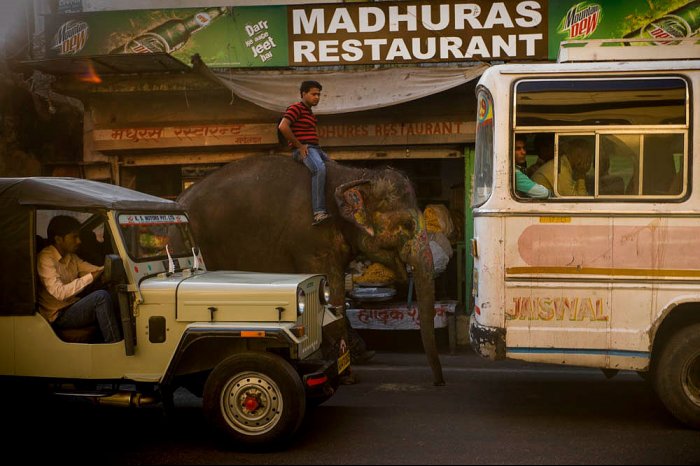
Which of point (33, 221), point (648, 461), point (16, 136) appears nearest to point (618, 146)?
point (648, 461)

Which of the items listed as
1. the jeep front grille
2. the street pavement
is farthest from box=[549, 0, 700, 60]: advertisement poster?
the jeep front grille

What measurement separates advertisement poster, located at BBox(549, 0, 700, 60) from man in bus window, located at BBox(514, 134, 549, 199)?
462 centimetres

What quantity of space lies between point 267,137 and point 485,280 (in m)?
5.64

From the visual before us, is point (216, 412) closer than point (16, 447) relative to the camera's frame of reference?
Answer: Yes

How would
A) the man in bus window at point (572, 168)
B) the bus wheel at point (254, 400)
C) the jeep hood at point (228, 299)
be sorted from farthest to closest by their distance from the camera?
the man in bus window at point (572, 168) → the jeep hood at point (228, 299) → the bus wheel at point (254, 400)

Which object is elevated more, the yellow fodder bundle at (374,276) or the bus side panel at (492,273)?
the bus side panel at (492,273)

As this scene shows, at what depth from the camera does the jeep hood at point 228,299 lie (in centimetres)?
536

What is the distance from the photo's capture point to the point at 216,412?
17.5ft

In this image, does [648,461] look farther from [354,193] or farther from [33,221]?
[33,221]

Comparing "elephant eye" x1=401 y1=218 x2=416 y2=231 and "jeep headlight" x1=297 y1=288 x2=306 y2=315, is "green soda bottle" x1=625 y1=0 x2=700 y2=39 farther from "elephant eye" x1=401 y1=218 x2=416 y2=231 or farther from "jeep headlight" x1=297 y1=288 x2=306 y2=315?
"jeep headlight" x1=297 y1=288 x2=306 y2=315

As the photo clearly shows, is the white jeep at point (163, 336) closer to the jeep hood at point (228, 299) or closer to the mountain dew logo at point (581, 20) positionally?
the jeep hood at point (228, 299)

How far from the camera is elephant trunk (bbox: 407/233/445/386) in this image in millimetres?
7328

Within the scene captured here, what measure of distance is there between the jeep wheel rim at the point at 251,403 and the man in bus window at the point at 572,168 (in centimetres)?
287

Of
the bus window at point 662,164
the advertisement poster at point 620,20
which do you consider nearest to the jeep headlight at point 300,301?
the bus window at point 662,164
